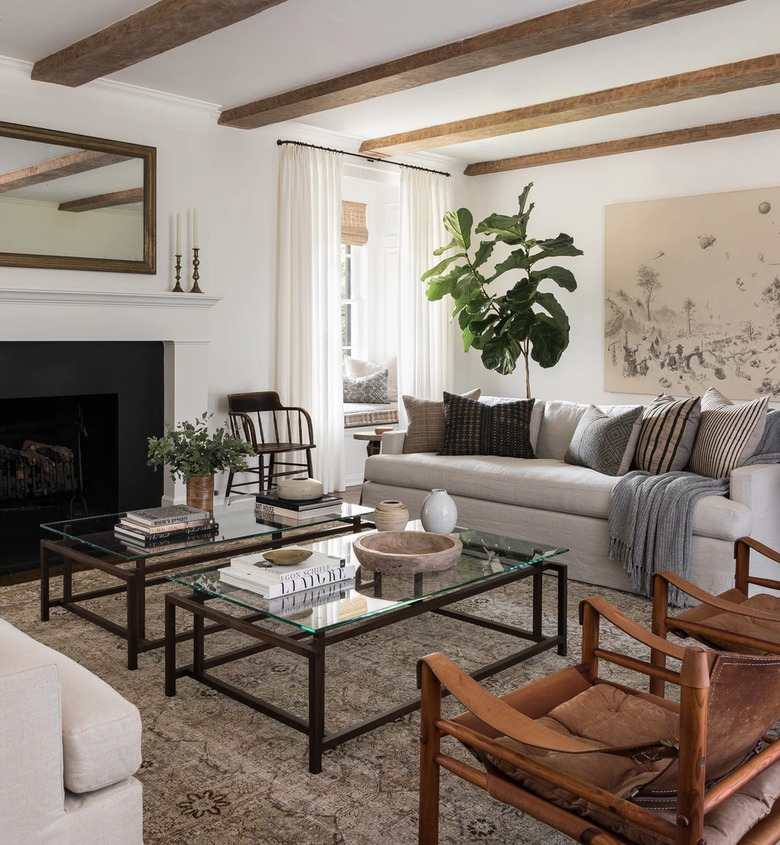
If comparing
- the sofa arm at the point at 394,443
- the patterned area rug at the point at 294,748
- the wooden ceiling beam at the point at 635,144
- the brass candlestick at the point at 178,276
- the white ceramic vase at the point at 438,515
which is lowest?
the patterned area rug at the point at 294,748

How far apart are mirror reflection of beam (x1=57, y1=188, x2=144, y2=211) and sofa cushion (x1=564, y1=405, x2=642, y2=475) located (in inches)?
118

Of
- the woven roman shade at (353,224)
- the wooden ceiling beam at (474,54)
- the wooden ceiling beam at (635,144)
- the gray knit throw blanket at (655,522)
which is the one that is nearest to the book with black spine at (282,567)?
the gray knit throw blanket at (655,522)

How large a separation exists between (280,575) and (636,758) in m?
1.26

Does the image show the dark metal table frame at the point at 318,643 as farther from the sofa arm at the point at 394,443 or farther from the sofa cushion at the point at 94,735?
the sofa arm at the point at 394,443

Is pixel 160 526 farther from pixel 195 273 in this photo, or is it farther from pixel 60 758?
pixel 195 273

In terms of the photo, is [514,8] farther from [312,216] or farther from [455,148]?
[455,148]

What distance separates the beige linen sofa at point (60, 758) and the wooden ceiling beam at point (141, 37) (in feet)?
9.11

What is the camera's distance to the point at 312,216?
6312mm

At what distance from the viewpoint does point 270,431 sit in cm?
627

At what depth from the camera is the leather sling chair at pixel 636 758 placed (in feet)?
4.89

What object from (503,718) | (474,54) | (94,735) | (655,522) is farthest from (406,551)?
(474,54)

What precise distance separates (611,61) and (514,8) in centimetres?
108

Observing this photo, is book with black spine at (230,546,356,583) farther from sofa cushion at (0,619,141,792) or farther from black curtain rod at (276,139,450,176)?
black curtain rod at (276,139,450,176)

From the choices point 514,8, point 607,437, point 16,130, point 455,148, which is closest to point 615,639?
point 607,437
